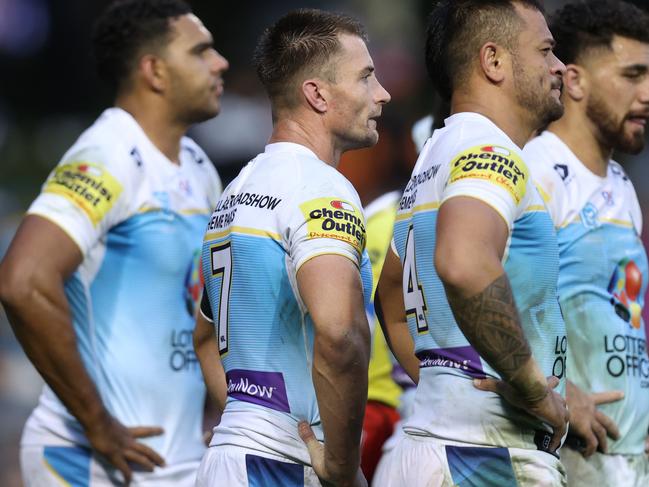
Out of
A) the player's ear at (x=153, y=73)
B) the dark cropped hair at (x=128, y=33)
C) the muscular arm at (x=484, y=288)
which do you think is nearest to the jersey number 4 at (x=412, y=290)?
the muscular arm at (x=484, y=288)

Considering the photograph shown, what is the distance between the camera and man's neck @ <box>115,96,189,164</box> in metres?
6.22

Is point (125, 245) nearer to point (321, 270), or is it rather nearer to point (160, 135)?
point (160, 135)

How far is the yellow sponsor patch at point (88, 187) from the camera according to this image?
18.5 feet

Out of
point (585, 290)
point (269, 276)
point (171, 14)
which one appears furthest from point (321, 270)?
point (171, 14)

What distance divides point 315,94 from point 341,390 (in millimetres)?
1156

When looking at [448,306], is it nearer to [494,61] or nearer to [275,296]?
[275,296]

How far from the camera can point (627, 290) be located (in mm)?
5340

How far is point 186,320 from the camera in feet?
19.4

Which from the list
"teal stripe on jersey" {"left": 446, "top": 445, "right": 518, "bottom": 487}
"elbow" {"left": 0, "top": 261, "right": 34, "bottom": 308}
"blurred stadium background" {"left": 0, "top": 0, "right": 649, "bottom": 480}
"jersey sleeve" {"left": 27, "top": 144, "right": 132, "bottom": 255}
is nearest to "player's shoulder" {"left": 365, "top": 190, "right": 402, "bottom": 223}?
"jersey sleeve" {"left": 27, "top": 144, "right": 132, "bottom": 255}

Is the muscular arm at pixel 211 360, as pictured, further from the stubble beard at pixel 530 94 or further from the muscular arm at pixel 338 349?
the stubble beard at pixel 530 94

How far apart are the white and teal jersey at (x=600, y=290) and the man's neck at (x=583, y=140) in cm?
9

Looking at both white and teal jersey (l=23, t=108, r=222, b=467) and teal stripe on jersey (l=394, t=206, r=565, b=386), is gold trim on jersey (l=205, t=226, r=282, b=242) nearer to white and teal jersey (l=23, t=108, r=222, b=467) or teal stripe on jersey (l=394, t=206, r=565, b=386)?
teal stripe on jersey (l=394, t=206, r=565, b=386)

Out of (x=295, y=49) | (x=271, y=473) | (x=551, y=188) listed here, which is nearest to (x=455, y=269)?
(x=271, y=473)

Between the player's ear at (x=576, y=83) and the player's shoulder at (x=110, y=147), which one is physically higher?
the player's ear at (x=576, y=83)
